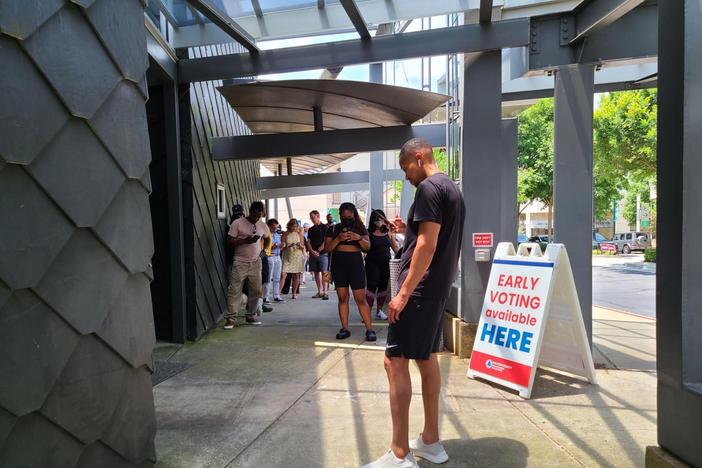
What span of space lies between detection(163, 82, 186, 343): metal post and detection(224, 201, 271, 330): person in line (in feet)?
3.24

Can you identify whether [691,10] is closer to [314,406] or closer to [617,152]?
[314,406]

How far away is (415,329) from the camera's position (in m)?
2.62

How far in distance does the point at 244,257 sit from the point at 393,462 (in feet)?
14.3

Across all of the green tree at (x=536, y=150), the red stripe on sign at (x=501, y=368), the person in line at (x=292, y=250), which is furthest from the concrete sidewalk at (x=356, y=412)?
the green tree at (x=536, y=150)

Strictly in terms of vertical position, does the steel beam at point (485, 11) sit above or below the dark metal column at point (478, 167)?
above

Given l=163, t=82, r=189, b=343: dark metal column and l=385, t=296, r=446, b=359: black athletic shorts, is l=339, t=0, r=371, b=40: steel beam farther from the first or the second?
l=385, t=296, r=446, b=359: black athletic shorts

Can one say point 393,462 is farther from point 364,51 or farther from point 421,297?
point 364,51

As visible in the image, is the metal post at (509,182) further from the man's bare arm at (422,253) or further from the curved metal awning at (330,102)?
the man's bare arm at (422,253)

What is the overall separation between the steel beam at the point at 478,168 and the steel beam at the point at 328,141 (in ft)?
4.92

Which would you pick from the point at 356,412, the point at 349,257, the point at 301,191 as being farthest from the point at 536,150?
the point at 356,412

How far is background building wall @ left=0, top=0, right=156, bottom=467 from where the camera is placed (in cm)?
164

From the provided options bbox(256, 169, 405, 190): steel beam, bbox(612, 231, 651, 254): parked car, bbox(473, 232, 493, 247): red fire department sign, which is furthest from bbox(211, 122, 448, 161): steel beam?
bbox(612, 231, 651, 254): parked car

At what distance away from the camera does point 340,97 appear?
6109 millimetres

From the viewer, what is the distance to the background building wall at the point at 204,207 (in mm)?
5715
